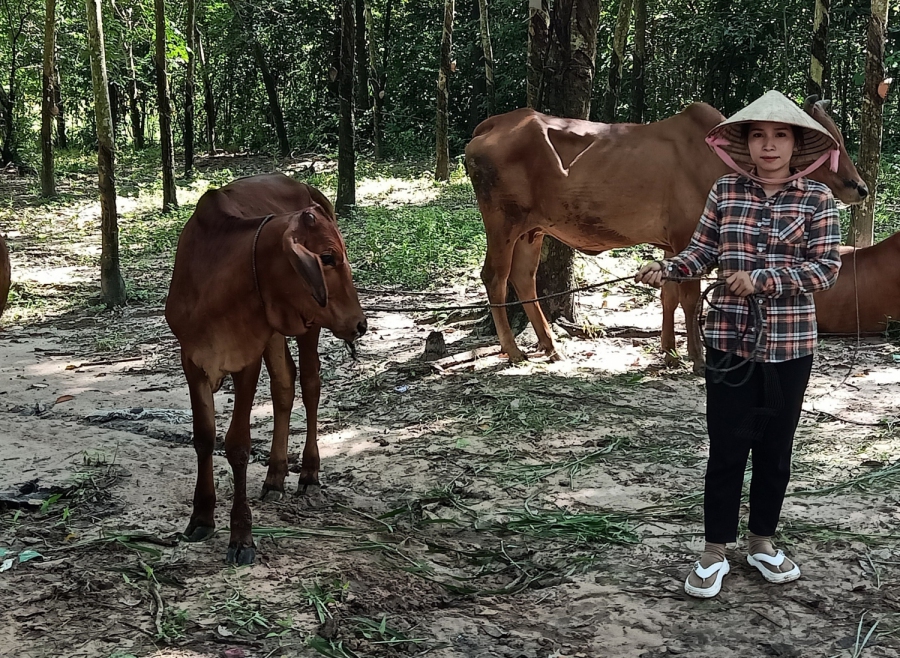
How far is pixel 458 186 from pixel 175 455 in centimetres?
1319

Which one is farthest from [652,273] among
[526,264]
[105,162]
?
[105,162]

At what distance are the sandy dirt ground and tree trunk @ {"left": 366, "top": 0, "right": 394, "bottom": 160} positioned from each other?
16146 mm

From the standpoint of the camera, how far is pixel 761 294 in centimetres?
353

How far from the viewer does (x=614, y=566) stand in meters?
4.03

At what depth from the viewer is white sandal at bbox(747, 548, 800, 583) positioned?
3.73 metres

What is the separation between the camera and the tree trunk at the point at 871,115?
9086mm

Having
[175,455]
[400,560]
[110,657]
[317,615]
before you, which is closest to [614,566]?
[400,560]

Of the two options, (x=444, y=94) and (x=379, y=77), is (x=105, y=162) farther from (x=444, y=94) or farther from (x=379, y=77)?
(x=379, y=77)

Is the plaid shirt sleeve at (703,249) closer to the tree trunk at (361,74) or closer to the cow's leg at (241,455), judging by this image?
the cow's leg at (241,455)

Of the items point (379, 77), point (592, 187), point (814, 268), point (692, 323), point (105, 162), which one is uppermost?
point (379, 77)

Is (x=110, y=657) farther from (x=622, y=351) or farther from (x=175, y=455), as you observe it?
(x=622, y=351)

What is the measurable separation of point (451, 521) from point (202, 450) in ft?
4.17

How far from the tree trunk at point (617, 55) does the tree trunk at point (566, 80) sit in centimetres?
793

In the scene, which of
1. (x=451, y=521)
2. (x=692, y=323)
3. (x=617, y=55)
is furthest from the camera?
(x=617, y=55)
